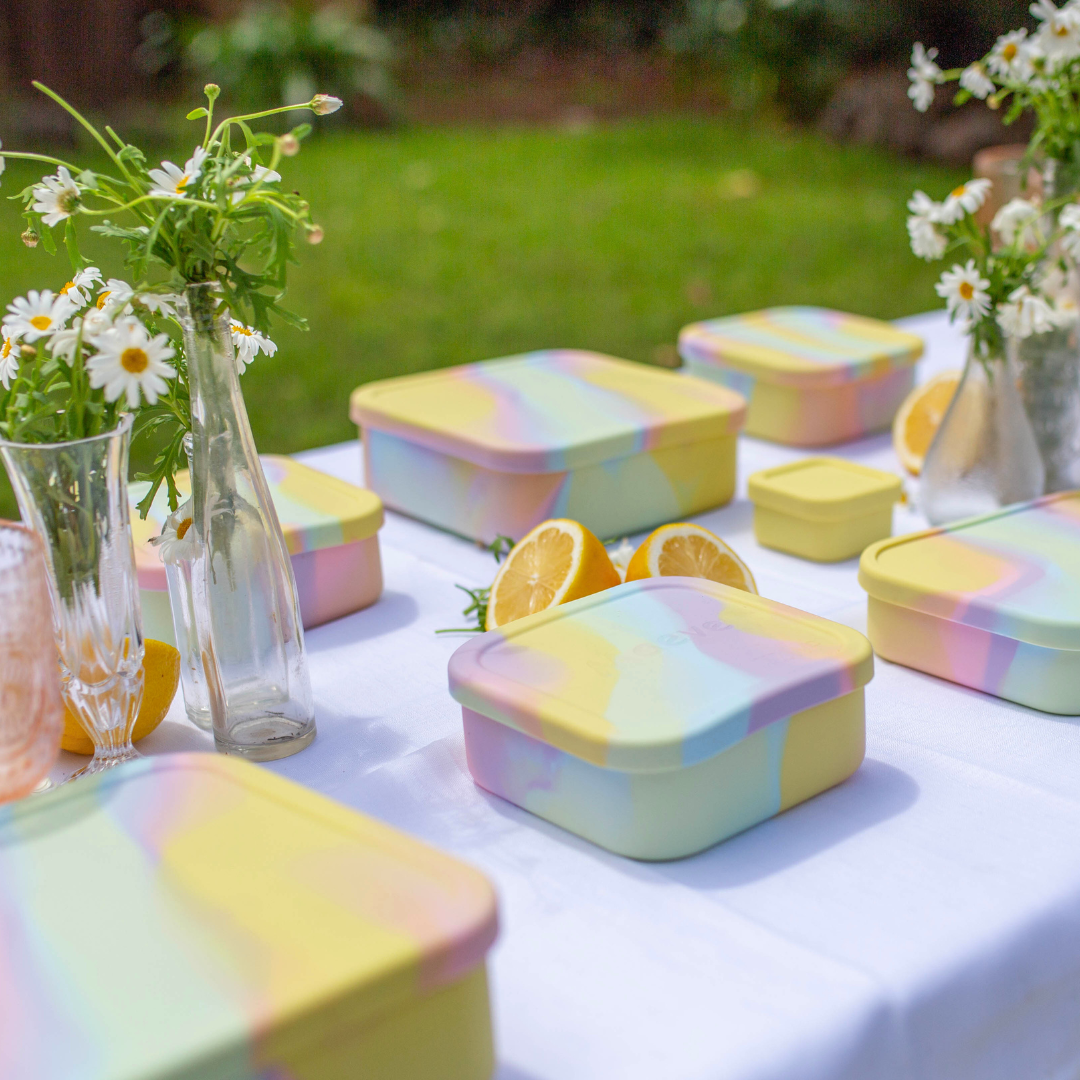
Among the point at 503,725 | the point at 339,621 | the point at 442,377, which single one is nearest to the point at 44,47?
the point at 442,377

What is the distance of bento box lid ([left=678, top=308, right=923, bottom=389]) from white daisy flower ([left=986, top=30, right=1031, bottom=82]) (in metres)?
0.39

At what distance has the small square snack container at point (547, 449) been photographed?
1.30 meters

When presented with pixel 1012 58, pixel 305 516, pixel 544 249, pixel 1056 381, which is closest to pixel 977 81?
pixel 1012 58

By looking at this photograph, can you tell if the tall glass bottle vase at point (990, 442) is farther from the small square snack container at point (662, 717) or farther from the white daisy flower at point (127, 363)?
the white daisy flower at point (127, 363)

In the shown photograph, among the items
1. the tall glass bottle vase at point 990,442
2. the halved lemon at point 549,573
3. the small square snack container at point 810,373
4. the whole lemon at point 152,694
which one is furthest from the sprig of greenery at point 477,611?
the small square snack container at point 810,373

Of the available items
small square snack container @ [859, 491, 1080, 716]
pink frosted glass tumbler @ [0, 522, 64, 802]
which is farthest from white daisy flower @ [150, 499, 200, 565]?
small square snack container @ [859, 491, 1080, 716]

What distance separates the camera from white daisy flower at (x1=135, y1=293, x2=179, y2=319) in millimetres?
777

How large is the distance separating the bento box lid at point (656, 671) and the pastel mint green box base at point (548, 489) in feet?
1.17

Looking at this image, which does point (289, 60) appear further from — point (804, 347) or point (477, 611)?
point (477, 611)

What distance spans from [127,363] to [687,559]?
496 mm

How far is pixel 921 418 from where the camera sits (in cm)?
153

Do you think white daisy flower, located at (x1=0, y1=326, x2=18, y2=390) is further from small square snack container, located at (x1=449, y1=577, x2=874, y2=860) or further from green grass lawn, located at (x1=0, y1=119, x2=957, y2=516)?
green grass lawn, located at (x1=0, y1=119, x2=957, y2=516)

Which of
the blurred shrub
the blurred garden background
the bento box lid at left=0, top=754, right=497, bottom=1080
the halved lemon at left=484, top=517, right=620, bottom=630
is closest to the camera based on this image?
the bento box lid at left=0, top=754, right=497, bottom=1080

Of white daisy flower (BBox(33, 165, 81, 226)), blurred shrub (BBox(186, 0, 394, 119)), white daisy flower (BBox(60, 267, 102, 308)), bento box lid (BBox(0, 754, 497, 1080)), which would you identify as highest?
blurred shrub (BBox(186, 0, 394, 119))
